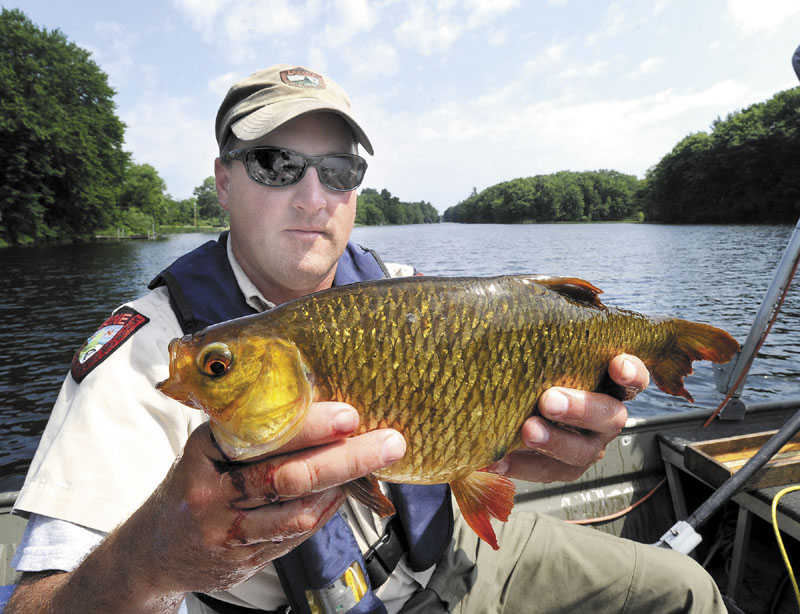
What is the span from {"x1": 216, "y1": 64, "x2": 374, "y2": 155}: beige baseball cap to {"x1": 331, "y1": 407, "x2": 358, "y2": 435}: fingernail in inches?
59.5

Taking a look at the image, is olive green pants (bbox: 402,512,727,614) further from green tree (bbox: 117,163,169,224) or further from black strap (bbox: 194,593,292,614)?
green tree (bbox: 117,163,169,224)

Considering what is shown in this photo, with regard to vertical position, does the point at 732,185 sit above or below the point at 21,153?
below

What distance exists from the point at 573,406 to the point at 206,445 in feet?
3.71

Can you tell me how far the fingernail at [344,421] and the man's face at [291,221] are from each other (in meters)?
1.23

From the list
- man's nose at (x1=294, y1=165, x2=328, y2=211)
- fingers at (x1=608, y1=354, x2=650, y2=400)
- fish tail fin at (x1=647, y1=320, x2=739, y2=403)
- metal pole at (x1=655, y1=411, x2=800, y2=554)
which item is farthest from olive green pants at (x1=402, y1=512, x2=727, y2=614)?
man's nose at (x1=294, y1=165, x2=328, y2=211)

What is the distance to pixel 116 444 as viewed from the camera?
5.35 feet

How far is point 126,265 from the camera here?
28.7 m

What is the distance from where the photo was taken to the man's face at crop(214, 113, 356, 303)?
2354 millimetres

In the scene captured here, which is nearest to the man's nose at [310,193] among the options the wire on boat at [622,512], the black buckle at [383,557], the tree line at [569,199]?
the black buckle at [383,557]

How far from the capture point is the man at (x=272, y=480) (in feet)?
4.25

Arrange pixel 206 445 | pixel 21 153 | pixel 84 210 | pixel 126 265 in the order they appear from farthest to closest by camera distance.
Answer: pixel 84 210, pixel 21 153, pixel 126 265, pixel 206 445

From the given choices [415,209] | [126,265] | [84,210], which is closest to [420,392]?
[126,265]

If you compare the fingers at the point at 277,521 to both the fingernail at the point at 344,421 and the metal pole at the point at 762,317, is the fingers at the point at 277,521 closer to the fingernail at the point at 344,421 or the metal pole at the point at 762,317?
the fingernail at the point at 344,421

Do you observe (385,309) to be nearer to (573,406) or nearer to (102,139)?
(573,406)
